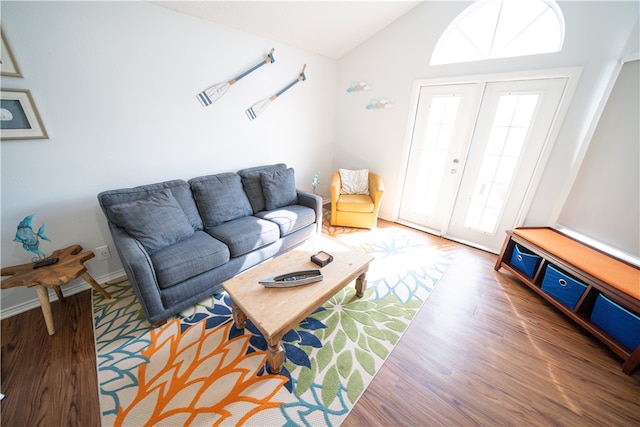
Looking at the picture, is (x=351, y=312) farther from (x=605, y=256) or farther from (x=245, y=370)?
(x=605, y=256)

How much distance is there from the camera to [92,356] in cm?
142

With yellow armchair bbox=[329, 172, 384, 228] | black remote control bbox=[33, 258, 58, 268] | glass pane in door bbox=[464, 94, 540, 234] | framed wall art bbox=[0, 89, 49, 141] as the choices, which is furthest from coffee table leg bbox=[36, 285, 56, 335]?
glass pane in door bbox=[464, 94, 540, 234]

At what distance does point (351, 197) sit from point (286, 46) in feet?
6.97

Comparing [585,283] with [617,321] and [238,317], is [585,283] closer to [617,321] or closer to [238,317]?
[617,321]

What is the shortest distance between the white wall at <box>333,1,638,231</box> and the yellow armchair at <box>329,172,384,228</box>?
0.43 m

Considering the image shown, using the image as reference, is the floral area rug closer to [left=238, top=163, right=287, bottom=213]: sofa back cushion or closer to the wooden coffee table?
the wooden coffee table

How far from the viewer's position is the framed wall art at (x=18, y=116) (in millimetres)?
1439

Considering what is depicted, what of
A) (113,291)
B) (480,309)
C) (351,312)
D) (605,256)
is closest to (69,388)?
(113,291)

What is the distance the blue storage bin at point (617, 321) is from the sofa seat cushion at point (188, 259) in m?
2.78

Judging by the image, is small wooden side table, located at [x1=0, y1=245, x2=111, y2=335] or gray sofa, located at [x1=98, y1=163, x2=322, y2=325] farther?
gray sofa, located at [x1=98, y1=163, x2=322, y2=325]

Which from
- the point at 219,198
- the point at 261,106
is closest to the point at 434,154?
the point at 261,106

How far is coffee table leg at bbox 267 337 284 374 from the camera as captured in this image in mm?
1255

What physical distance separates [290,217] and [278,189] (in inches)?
16.7

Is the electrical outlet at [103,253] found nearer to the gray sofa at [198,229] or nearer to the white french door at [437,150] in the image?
the gray sofa at [198,229]
